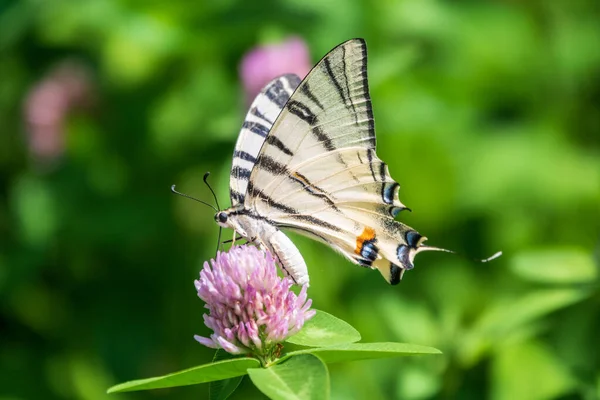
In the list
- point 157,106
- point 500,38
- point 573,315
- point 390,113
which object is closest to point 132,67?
point 157,106

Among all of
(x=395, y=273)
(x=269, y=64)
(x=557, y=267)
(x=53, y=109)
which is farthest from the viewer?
(x=53, y=109)

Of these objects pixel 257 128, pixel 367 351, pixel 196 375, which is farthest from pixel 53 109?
pixel 367 351

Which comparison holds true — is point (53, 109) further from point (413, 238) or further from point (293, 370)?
point (293, 370)

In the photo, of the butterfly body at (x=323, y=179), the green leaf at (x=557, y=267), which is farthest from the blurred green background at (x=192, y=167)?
the butterfly body at (x=323, y=179)

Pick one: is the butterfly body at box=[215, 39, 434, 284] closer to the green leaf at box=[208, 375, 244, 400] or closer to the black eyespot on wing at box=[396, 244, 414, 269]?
the black eyespot on wing at box=[396, 244, 414, 269]

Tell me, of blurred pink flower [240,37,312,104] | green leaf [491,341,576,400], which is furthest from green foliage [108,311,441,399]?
blurred pink flower [240,37,312,104]
